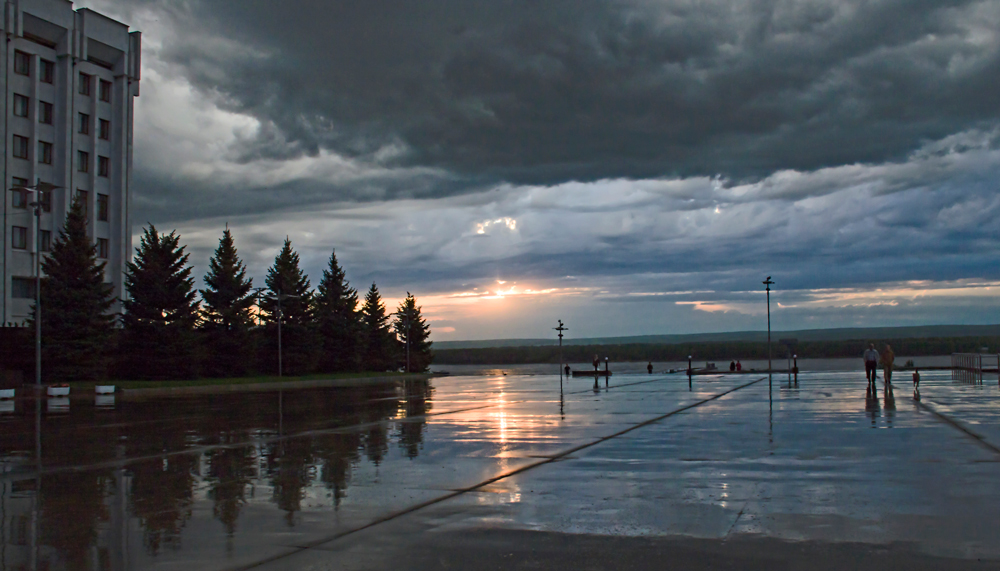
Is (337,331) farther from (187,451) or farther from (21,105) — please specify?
(187,451)

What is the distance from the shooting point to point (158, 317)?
50.2m

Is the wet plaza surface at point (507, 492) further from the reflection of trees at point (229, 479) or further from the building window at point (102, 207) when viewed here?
the building window at point (102, 207)

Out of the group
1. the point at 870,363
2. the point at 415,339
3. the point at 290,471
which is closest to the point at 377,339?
the point at 415,339

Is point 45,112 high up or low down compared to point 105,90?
down

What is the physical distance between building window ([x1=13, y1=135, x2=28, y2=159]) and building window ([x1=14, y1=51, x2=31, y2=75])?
5025 millimetres

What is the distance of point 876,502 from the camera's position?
8883 mm

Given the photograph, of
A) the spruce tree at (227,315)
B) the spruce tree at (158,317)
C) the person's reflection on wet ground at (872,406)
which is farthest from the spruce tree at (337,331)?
the person's reflection on wet ground at (872,406)

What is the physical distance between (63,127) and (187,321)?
24.7 meters

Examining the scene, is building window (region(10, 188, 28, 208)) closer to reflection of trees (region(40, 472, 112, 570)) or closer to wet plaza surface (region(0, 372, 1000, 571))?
wet plaza surface (region(0, 372, 1000, 571))

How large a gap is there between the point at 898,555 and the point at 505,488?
194 inches

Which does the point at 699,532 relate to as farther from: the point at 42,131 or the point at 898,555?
the point at 42,131

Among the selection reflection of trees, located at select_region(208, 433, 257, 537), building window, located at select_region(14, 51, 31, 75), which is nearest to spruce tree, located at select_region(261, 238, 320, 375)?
building window, located at select_region(14, 51, 31, 75)

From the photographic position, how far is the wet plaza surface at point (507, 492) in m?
7.11

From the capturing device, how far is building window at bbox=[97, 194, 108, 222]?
68.1 meters
